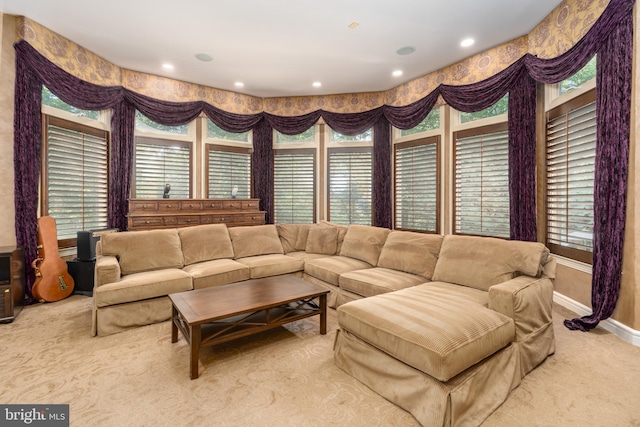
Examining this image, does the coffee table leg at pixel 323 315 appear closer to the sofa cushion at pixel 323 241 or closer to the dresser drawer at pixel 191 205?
the sofa cushion at pixel 323 241

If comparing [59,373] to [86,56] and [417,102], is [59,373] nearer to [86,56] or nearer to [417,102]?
[86,56]

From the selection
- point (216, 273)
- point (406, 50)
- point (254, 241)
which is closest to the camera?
point (216, 273)

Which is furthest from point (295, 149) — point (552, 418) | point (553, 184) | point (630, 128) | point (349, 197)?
point (552, 418)

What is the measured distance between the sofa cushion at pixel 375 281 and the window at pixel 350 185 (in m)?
2.18

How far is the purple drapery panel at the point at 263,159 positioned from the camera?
17.5ft

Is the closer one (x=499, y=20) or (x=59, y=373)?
(x=59, y=373)

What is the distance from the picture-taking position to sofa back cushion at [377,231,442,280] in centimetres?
290

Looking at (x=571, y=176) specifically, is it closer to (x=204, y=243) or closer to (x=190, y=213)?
(x=204, y=243)

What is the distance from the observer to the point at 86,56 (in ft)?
12.4

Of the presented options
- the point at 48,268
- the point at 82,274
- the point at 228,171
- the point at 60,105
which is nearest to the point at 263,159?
the point at 228,171

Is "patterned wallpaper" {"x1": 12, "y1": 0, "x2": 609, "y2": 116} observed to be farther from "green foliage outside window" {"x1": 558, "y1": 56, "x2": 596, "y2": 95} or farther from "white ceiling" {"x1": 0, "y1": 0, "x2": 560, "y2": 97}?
"green foliage outside window" {"x1": 558, "y1": 56, "x2": 596, "y2": 95}

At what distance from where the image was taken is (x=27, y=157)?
3260 mm

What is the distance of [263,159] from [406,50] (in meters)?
2.88

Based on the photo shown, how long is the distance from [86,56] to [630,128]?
19.3 ft
